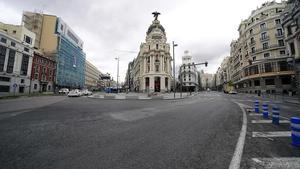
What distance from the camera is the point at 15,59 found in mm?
41125

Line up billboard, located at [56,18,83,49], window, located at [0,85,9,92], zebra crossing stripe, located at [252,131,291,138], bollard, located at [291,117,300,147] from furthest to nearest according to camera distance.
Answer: billboard, located at [56,18,83,49] → window, located at [0,85,9,92] → zebra crossing stripe, located at [252,131,291,138] → bollard, located at [291,117,300,147]

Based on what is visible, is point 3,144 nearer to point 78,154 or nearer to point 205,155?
point 78,154

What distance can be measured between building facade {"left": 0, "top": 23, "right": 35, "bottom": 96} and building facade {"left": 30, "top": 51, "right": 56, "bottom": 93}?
2.31 meters

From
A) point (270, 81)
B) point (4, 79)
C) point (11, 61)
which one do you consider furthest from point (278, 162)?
point (11, 61)

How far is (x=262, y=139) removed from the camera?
4199 millimetres

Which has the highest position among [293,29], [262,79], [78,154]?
[293,29]

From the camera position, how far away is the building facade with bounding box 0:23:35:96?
37750 mm

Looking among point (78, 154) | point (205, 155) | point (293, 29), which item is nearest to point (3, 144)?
point (78, 154)

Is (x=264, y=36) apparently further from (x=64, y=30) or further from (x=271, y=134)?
(x=64, y=30)

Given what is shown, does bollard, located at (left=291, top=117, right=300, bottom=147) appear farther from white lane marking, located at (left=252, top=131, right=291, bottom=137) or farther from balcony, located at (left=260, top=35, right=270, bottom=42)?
balcony, located at (left=260, top=35, right=270, bottom=42)

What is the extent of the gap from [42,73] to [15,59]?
10.3 metres

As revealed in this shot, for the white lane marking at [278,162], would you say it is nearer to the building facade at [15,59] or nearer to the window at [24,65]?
the building facade at [15,59]

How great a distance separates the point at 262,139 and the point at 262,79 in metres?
46.9

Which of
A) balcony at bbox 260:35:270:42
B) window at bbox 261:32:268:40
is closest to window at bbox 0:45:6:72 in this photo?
balcony at bbox 260:35:270:42
